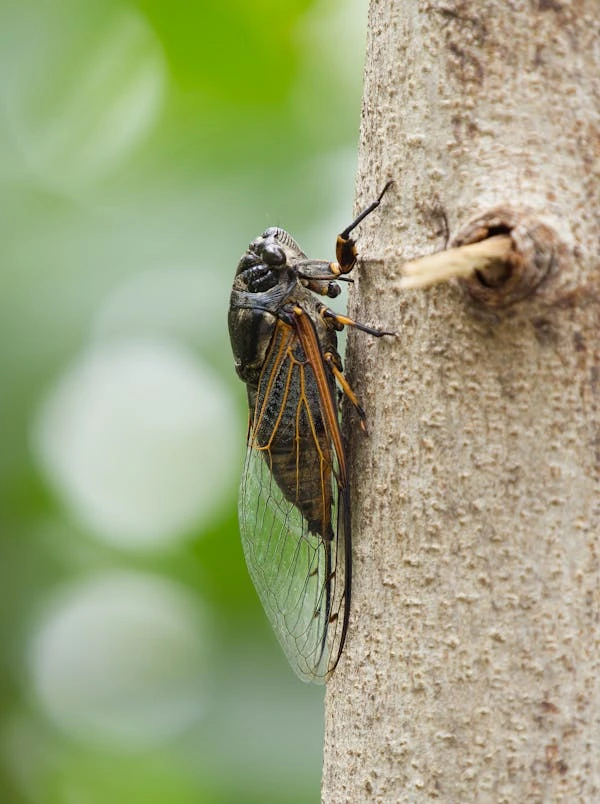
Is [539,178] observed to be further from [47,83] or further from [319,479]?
[47,83]

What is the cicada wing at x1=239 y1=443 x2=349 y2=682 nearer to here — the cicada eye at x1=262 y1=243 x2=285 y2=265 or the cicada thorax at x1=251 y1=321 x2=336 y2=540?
the cicada thorax at x1=251 y1=321 x2=336 y2=540

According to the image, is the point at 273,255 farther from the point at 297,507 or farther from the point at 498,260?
the point at 498,260

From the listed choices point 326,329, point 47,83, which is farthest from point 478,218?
point 47,83

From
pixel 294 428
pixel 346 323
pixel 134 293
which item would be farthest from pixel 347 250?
pixel 134 293


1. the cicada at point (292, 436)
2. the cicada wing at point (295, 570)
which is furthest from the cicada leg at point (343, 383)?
the cicada wing at point (295, 570)

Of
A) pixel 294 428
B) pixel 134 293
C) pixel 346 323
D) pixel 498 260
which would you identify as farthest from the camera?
pixel 134 293

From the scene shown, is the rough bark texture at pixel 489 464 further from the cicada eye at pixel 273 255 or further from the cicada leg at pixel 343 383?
the cicada eye at pixel 273 255
